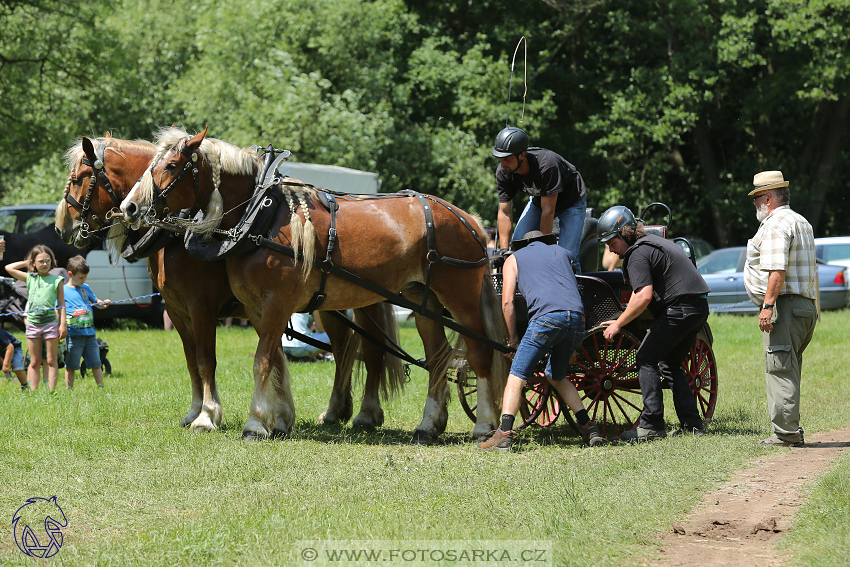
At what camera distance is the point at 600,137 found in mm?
25000

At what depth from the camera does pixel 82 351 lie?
10.1 metres

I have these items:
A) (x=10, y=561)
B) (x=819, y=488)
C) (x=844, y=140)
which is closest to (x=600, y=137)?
(x=844, y=140)

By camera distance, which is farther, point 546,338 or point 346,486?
point 546,338

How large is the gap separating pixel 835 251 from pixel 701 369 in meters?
14.8

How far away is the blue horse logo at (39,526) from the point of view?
4129 mm

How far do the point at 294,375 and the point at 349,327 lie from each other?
3619 millimetres

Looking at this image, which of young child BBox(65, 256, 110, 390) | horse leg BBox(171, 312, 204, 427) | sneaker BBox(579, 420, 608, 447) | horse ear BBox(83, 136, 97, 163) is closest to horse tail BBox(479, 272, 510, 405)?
sneaker BBox(579, 420, 608, 447)

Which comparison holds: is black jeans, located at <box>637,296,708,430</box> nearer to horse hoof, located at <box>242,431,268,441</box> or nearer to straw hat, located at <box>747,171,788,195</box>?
straw hat, located at <box>747,171,788,195</box>

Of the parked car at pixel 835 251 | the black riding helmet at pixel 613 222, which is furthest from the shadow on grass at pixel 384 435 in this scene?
the parked car at pixel 835 251

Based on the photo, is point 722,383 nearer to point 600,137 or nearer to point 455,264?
point 455,264

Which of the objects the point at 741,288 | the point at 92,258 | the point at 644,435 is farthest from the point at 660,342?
the point at 741,288

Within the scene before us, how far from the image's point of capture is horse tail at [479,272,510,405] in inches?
283

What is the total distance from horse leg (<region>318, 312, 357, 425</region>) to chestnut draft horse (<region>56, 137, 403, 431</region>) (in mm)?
301

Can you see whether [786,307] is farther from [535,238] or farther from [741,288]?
[741,288]
